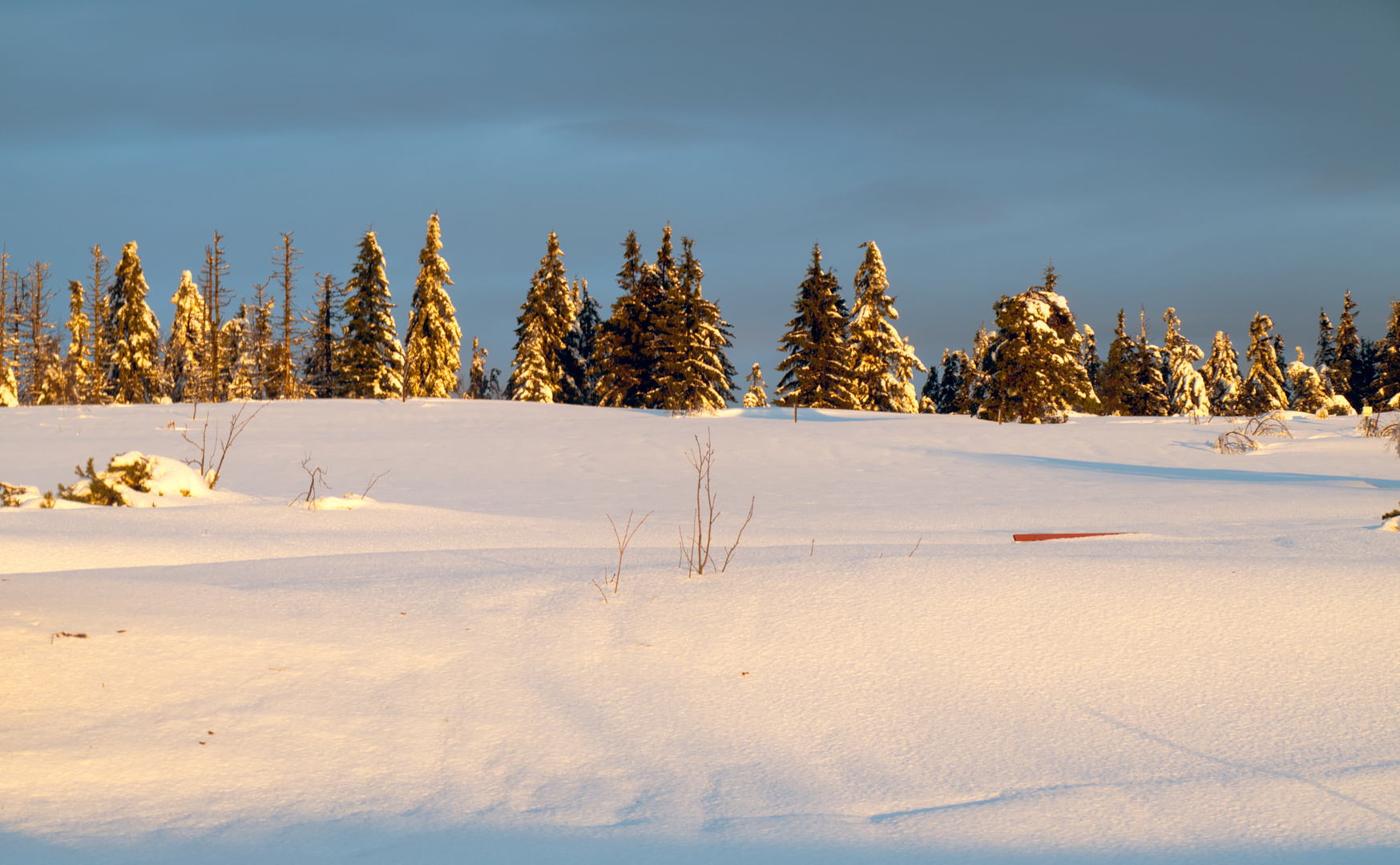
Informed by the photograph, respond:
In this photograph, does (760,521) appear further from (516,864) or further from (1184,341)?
(1184,341)

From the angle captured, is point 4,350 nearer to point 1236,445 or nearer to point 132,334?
point 132,334

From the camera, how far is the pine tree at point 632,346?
36344mm

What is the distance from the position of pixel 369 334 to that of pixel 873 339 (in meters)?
21.6

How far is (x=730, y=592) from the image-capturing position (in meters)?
4.54

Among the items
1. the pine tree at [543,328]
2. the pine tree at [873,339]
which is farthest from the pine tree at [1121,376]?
the pine tree at [543,328]

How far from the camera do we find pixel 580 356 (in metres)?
44.4

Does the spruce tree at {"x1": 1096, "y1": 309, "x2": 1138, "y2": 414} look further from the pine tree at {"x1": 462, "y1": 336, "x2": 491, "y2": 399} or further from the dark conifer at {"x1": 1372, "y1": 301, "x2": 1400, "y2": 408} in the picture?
the pine tree at {"x1": 462, "y1": 336, "x2": 491, "y2": 399}

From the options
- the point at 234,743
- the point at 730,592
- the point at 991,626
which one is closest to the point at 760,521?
the point at 730,592

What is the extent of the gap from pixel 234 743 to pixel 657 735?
133 centimetres

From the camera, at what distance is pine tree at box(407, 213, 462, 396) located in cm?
4022

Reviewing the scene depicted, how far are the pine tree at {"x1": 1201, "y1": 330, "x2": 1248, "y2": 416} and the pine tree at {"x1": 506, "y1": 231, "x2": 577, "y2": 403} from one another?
32.3 m

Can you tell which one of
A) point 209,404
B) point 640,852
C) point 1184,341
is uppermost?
point 1184,341

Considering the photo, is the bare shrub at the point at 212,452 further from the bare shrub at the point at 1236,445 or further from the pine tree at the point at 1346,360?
the pine tree at the point at 1346,360

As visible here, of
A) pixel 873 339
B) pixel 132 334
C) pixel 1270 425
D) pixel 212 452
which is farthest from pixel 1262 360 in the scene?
pixel 132 334
